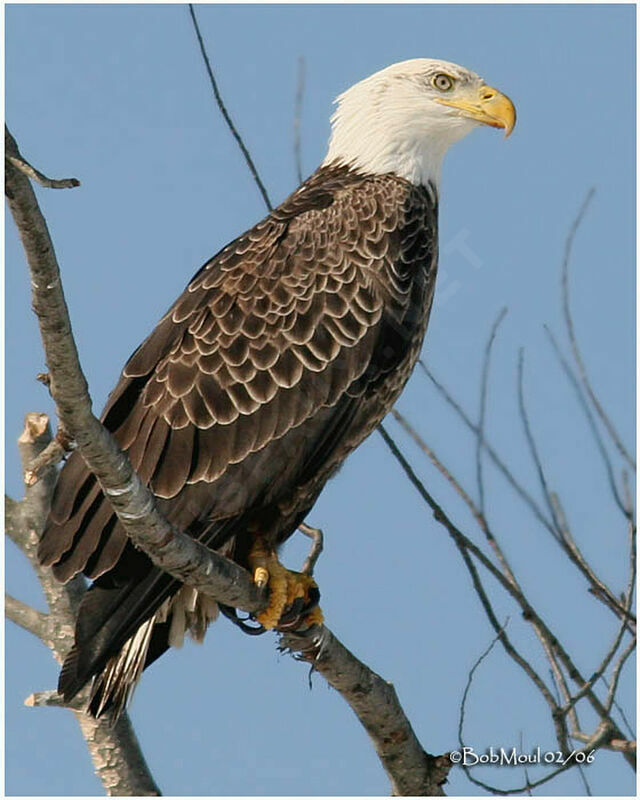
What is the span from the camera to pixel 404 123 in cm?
607

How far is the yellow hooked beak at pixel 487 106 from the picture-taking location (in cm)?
606

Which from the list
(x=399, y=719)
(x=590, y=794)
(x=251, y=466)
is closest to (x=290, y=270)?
(x=251, y=466)

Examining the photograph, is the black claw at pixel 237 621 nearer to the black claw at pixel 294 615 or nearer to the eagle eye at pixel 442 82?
the black claw at pixel 294 615

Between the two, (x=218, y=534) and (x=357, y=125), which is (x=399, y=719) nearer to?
(x=218, y=534)

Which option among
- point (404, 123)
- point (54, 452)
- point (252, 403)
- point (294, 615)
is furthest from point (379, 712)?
point (404, 123)

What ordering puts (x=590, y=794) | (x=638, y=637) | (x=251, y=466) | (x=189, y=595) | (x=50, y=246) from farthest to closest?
1. (x=189, y=595)
2. (x=251, y=466)
3. (x=590, y=794)
4. (x=638, y=637)
5. (x=50, y=246)

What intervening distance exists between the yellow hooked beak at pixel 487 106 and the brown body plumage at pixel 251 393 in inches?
25.6

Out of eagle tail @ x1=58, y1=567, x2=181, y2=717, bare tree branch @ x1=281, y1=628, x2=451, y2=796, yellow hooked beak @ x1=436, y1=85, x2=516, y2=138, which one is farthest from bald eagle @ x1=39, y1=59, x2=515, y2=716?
yellow hooked beak @ x1=436, y1=85, x2=516, y2=138

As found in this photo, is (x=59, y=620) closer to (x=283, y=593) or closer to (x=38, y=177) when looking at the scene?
(x=283, y=593)

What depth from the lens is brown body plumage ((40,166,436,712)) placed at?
195 inches

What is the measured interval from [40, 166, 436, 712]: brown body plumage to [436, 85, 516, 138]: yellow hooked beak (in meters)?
0.65

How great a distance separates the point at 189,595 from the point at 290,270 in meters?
1.32

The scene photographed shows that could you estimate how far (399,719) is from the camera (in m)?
5.40

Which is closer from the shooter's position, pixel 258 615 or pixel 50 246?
pixel 50 246
